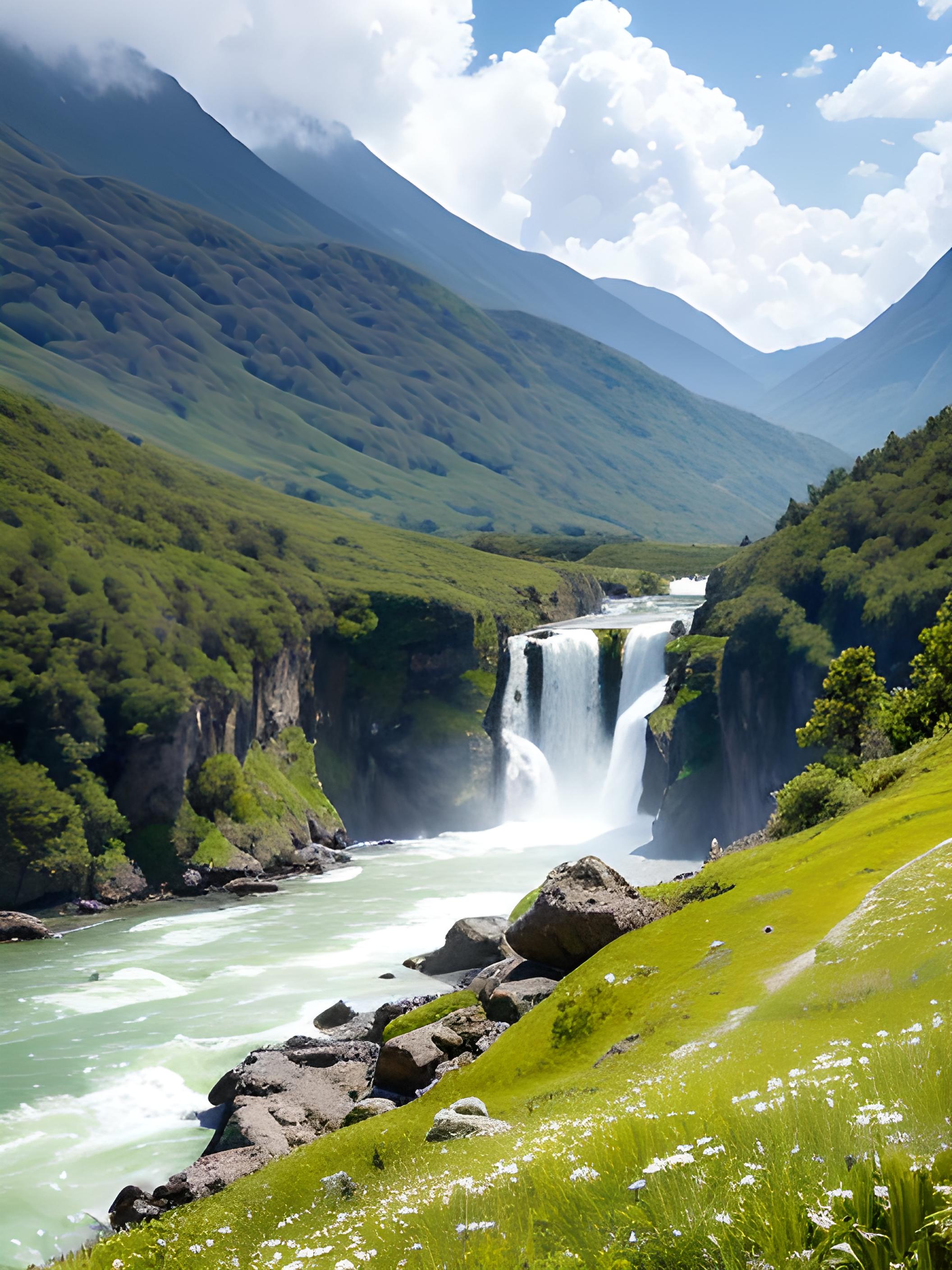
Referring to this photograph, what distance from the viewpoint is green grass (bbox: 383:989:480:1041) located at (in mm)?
29375

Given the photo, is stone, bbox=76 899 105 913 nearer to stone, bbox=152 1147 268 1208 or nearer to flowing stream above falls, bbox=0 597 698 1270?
flowing stream above falls, bbox=0 597 698 1270

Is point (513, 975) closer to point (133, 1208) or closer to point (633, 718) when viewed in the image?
point (133, 1208)

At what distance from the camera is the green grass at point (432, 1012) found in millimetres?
29375

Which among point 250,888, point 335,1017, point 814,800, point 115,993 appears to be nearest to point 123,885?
point 250,888

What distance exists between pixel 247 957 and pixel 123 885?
25194 mm

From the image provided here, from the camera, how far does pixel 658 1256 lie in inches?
247

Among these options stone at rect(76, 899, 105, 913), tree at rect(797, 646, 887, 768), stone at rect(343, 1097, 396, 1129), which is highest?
tree at rect(797, 646, 887, 768)

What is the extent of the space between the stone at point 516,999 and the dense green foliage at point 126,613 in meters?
57.4

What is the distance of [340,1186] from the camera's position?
13.3 m

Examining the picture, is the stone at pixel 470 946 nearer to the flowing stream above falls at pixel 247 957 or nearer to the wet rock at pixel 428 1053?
the flowing stream above falls at pixel 247 957

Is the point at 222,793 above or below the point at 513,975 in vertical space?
below

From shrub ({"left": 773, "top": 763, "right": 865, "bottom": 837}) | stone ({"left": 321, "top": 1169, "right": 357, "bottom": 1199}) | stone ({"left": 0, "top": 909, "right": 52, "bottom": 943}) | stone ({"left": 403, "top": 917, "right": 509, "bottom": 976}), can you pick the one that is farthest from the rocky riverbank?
stone ({"left": 0, "top": 909, "right": 52, "bottom": 943})

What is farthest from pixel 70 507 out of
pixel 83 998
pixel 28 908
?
pixel 83 998

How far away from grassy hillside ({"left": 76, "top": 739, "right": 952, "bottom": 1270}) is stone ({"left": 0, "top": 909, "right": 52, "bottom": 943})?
53.4 m
